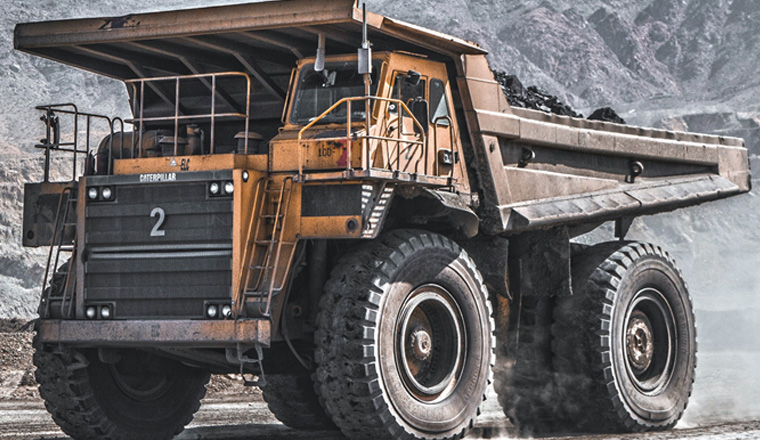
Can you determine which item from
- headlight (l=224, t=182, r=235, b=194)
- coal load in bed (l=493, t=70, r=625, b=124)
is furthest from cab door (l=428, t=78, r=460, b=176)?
headlight (l=224, t=182, r=235, b=194)

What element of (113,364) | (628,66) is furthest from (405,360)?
(628,66)

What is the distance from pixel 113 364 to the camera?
9.46m

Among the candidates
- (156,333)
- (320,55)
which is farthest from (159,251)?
(320,55)

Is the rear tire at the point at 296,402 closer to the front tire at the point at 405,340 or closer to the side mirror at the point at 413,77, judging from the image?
the front tire at the point at 405,340

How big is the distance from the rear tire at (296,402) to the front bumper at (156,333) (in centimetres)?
258

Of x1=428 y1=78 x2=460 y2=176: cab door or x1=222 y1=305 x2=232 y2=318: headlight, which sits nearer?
x1=222 y1=305 x2=232 y2=318: headlight

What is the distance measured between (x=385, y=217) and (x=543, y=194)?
2608mm

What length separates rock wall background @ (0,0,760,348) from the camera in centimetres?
4094

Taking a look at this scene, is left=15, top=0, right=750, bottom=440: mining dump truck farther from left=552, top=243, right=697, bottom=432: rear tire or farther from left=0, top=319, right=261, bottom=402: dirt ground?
left=0, top=319, right=261, bottom=402: dirt ground

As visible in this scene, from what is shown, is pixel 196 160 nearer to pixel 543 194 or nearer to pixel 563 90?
pixel 543 194

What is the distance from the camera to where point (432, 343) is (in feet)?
30.1

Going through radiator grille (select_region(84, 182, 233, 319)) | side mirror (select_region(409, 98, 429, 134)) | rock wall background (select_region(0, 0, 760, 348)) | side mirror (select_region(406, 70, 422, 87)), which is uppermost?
rock wall background (select_region(0, 0, 760, 348))

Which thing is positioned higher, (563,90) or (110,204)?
(563,90)

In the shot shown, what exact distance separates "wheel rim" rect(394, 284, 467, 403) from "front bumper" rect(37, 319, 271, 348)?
50.1 inches
